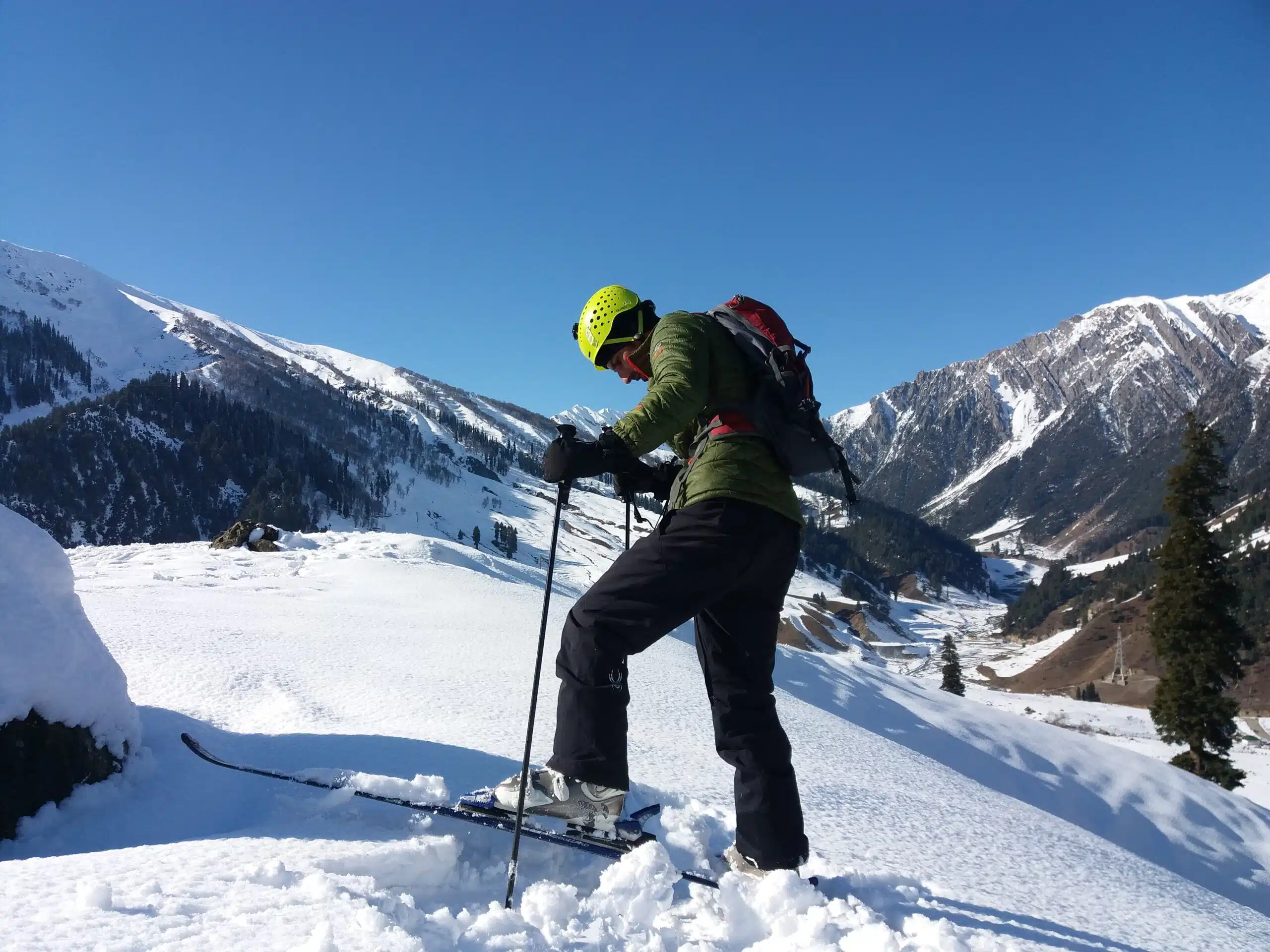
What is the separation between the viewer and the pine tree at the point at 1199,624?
2241 cm

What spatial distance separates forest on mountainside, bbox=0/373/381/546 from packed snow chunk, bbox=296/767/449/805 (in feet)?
467

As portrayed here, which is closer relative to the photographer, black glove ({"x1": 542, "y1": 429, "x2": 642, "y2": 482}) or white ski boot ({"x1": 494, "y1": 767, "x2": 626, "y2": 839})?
black glove ({"x1": 542, "y1": 429, "x2": 642, "y2": 482})

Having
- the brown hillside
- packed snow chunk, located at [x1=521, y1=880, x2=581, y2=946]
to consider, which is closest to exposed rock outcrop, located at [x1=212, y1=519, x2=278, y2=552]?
packed snow chunk, located at [x1=521, y1=880, x2=581, y2=946]

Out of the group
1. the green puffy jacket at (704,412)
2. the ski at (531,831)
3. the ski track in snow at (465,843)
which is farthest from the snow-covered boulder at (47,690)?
the green puffy jacket at (704,412)

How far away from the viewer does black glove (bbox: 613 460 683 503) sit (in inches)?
141

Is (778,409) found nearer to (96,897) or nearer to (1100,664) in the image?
(96,897)

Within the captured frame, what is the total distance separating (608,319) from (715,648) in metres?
1.68

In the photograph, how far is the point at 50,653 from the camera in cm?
335

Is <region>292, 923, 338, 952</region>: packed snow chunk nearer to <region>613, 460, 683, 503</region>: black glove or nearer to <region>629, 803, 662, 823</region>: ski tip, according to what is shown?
<region>629, 803, 662, 823</region>: ski tip

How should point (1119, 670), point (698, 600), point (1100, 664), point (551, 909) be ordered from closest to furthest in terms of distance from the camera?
point (551, 909) < point (698, 600) < point (1119, 670) < point (1100, 664)

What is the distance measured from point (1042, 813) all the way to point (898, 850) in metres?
2.50

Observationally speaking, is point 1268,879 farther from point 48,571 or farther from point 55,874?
point 48,571

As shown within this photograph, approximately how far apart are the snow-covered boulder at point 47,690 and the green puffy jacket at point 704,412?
2792 millimetres

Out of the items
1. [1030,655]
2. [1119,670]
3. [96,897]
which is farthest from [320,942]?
[1030,655]
